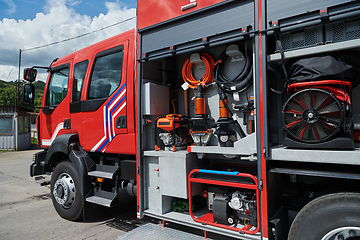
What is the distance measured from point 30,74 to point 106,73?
186 cm

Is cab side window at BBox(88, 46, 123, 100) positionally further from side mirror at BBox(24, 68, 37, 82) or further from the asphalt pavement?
the asphalt pavement

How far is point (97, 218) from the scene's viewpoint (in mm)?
4426

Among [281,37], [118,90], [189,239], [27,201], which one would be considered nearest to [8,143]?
[27,201]

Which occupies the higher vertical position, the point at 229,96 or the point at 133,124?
the point at 229,96

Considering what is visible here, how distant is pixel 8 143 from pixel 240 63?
17.7 meters

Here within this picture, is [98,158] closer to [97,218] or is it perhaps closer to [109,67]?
[97,218]

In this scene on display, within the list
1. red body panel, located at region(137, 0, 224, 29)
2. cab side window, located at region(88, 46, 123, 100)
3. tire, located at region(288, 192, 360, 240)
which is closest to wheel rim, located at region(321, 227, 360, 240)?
tire, located at region(288, 192, 360, 240)

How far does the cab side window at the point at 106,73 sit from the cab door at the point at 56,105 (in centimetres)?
74

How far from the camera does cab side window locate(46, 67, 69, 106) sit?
469cm

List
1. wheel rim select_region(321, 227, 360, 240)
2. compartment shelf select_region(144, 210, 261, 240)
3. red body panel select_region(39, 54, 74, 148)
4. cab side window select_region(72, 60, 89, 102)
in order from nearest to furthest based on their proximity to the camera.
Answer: wheel rim select_region(321, 227, 360, 240)
compartment shelf select_region(144, 210, 261, 240)
cab side window select_region(72, 60, 89, 102)
red body panel select_region(39, 54, 74, 148)

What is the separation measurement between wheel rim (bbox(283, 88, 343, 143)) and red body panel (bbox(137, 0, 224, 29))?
1.32 meters

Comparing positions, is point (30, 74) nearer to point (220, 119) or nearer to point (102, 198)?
point (102, 198)

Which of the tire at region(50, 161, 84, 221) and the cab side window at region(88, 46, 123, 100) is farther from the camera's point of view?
the tire at region(50, 161, 84, 221)

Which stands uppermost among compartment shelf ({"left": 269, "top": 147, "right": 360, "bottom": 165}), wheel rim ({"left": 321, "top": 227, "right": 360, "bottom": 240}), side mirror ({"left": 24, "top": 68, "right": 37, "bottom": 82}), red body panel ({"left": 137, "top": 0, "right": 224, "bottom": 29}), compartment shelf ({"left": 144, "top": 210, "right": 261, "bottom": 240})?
red body panel ({"left": 137, "top": 0, "right": 224, "bottom": 29})
